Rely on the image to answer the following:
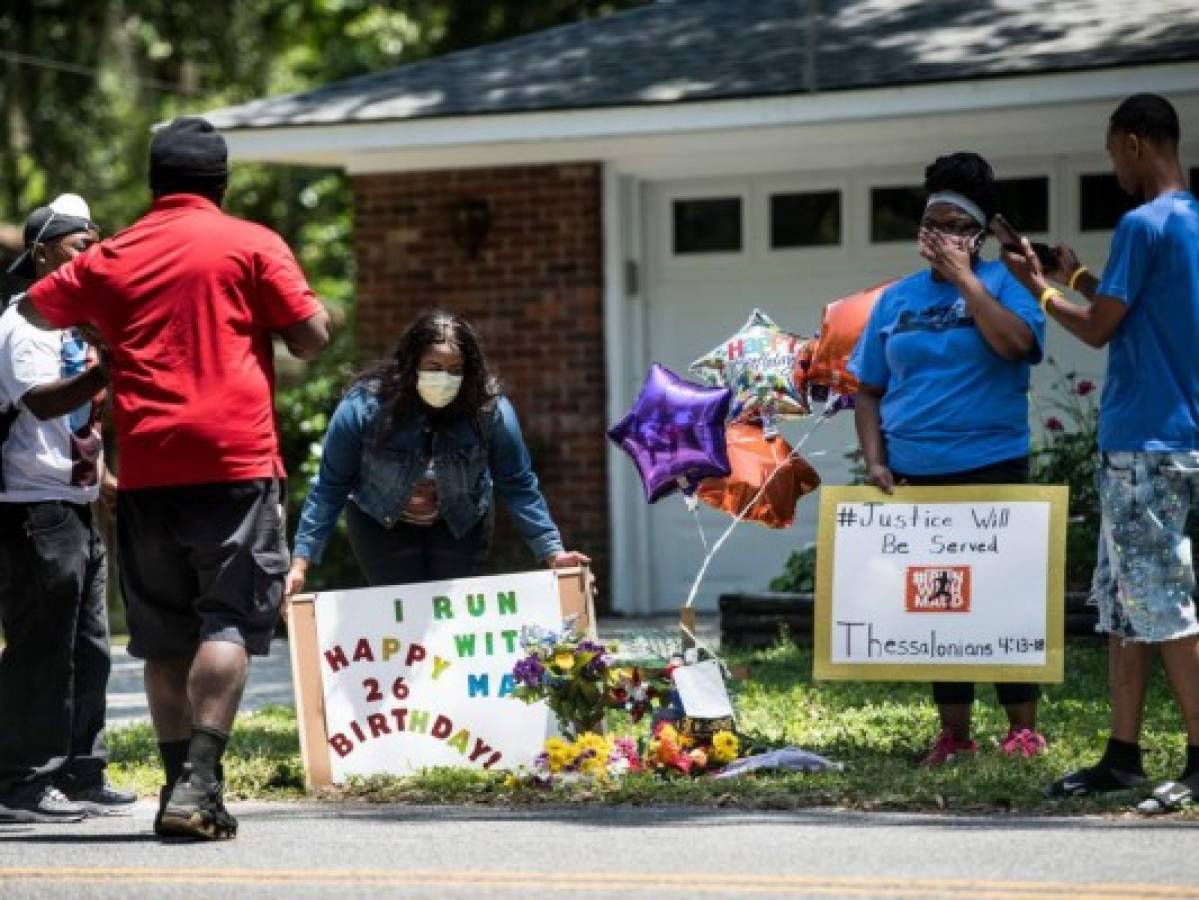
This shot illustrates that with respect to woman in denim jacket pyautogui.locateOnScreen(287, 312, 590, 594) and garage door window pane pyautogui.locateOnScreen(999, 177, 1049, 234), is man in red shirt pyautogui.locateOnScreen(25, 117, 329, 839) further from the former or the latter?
garage door window pane pyautogui.locateOnScreen(999, 177, 1049, 234)

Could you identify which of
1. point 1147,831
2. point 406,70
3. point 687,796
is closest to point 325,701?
point 687,796

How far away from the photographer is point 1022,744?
303 inches

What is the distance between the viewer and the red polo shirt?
6645mm

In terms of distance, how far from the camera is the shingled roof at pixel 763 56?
12.4 meters

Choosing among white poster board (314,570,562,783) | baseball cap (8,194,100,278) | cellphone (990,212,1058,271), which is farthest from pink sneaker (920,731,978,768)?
baseball cap (8,194,100,278)

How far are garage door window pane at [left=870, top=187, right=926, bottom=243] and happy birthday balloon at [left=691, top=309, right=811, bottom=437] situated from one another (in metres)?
5.50

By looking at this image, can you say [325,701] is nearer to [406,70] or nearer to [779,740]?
[779,740]

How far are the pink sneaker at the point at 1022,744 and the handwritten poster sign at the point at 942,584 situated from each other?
23cm

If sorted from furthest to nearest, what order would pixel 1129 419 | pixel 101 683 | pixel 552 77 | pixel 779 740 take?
pixel 552 77 < pixel 779 740 < pixel 101 683 < pixel 1129 419

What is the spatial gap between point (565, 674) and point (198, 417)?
5.59ft

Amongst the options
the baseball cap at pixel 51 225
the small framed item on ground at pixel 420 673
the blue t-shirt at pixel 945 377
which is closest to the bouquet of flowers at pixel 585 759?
the small framed item on ground at pixel 420 673

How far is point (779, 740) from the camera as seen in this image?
8.30 meters

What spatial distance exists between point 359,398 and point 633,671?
1.32 m

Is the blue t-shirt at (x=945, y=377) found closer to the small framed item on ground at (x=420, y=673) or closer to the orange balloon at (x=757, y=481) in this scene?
the orange balloon at (x=757, y=481)
